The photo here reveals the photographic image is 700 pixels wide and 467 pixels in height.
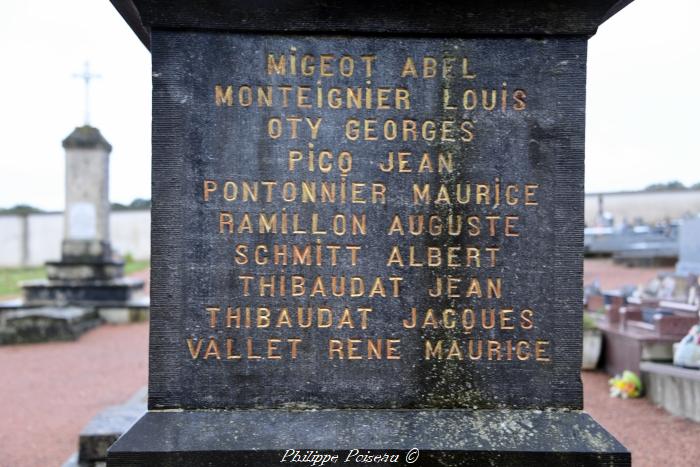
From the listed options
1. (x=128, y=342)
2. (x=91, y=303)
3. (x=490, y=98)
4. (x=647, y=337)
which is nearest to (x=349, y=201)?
(x=490, y=98)

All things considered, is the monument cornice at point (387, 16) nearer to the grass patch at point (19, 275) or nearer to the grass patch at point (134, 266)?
the grass patch at point (19, 275)

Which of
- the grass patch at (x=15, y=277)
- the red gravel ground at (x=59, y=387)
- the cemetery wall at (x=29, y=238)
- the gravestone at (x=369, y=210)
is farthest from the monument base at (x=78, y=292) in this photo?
the cemetery wall at (x=29, y=238)

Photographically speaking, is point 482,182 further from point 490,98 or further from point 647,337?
point 647,337

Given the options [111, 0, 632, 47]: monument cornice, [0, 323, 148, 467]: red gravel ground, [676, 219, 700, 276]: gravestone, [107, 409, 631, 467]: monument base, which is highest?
[111, 0, 632, 47]: monument cornice

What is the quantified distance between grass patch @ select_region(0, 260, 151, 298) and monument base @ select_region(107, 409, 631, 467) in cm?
2148

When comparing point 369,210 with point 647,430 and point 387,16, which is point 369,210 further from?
point 647,430

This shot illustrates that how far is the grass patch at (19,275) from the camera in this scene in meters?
22.9

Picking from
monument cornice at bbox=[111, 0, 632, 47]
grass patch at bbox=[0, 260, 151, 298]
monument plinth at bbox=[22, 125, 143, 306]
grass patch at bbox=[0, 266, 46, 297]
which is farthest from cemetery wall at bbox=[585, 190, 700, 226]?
monument cornice at bbox=[111, 0, 632, 47]

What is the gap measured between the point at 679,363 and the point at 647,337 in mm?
887

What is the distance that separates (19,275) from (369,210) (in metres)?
32.6

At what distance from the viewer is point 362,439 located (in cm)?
267

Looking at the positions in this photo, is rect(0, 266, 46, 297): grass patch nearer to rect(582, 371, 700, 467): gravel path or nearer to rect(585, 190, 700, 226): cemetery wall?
rect(582, 371, 700, 467): gravel path

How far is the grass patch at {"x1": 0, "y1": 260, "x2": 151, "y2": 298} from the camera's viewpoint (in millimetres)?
22938

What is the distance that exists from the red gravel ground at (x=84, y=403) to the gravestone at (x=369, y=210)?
12.5ft
